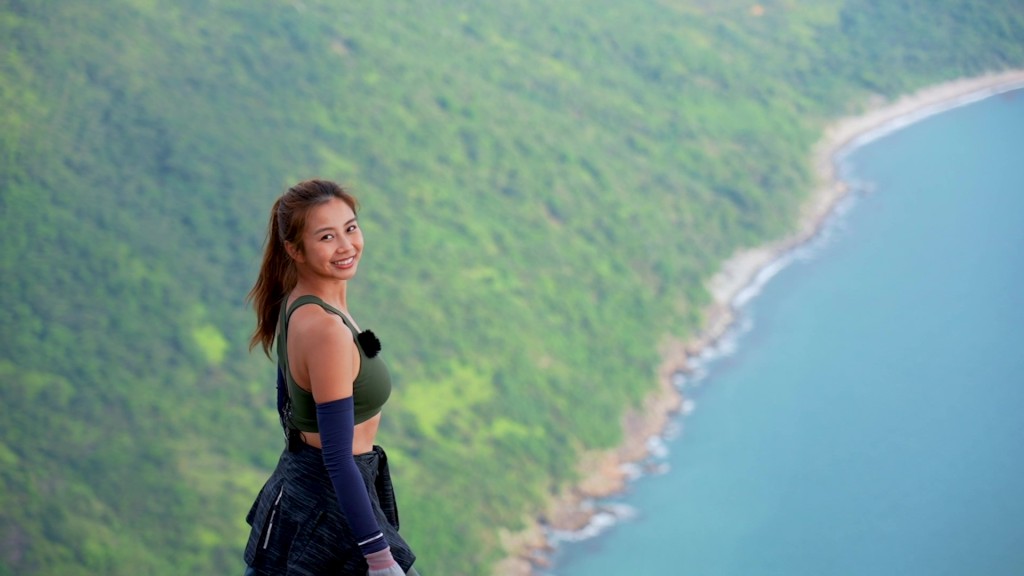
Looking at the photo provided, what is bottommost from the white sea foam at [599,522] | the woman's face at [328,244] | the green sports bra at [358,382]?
the green sports bra at [358,382]

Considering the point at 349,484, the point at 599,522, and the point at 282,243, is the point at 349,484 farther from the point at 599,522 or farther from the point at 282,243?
the point at 599,522

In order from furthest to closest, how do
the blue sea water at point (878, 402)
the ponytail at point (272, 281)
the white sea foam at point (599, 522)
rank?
the white sea foam at point (599, 522), the blue sea water at point (878, 402), the ponytail at point (272, 281)

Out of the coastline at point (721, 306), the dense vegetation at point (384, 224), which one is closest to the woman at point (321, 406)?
the dense vegetation at point (384, 224)

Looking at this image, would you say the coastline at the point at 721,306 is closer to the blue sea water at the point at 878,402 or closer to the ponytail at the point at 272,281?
the blue sea water at the point at 878,402

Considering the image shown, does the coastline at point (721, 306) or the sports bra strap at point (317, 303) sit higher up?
the coastline at point (721, 306)

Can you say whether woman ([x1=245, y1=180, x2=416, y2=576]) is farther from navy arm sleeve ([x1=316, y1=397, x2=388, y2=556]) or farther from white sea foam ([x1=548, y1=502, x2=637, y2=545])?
white sea foam ([x1=548, y1=502, x2=637, y2=545])

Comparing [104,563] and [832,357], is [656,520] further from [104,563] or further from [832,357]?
[104,563]

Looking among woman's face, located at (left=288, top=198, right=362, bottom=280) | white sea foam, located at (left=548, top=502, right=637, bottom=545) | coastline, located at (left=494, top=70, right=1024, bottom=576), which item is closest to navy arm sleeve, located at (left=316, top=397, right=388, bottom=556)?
woman's face, located at (left=288, top=198, right=362, bottom=280)

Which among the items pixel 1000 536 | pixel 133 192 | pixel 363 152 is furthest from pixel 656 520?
pixel 133 192
